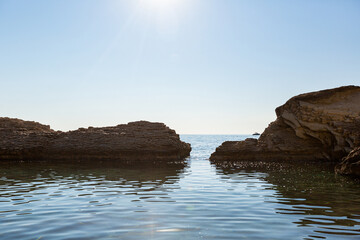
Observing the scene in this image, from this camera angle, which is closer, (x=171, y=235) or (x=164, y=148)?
(x=171, y=235)

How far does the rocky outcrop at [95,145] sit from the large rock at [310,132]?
609 cm

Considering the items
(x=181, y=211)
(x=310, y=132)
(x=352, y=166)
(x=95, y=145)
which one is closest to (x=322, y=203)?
(x=181, y=211)

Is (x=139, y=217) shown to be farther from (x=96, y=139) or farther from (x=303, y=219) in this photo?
(x=96, y=139)

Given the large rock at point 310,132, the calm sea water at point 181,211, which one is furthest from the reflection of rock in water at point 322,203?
the large rock at point 310,132

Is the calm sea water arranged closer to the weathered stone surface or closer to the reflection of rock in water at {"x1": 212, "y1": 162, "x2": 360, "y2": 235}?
the reflection of rock in water at {"x1": 212, "y1": 162, "x2": 360, "y2": 235}

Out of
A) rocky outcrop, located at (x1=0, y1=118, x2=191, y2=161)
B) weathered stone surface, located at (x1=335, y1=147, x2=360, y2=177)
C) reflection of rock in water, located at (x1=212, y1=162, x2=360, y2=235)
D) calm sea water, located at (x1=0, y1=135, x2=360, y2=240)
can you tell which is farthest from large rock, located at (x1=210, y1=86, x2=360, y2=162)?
calm sea water, located at (x1=0, y1=135, x2=360, y2=240)

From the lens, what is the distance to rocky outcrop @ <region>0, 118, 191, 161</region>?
34000 millimetres

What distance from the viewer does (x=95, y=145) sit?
34500mm

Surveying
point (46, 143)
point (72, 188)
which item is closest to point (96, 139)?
point (46, 143)

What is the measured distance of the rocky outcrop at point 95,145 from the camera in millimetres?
34000

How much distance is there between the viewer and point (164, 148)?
112 ft

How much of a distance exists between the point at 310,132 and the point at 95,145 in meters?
22.6

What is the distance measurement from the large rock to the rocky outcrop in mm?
6095

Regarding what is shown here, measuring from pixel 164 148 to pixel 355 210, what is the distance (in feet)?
83.2
